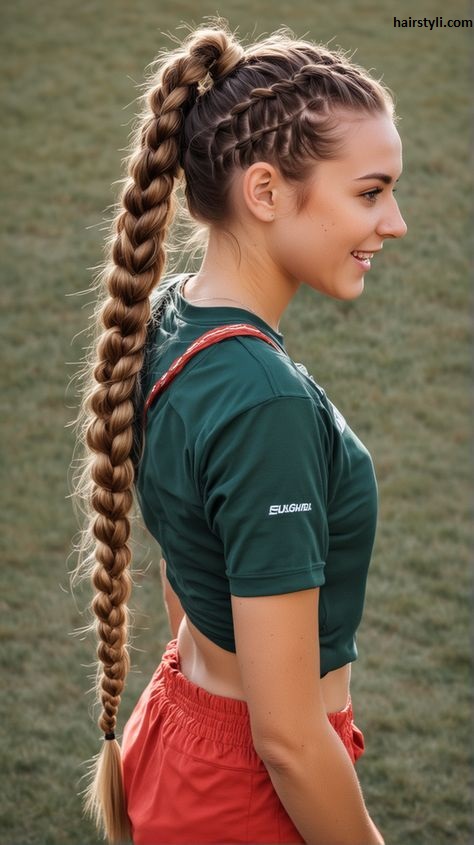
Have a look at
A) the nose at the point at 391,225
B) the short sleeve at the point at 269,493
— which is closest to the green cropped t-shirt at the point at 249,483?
the short sleeve at the point at 269,493

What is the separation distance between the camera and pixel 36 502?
4941 mm

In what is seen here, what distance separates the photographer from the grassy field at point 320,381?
→ 3.61 meters

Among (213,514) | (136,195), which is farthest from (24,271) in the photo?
(213,514)

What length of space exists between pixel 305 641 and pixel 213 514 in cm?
23

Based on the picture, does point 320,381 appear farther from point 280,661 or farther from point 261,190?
point 280,661

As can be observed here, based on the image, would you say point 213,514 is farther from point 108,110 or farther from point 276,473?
point 108,110

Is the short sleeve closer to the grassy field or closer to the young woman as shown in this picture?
the young woman

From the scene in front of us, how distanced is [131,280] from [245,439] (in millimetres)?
504

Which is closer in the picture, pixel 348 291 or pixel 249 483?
pixel 249 483

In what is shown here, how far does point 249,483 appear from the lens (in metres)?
1.47

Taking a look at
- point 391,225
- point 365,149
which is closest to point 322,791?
point 391,225

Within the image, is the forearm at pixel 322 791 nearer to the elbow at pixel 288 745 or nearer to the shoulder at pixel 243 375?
the elbow at pixel 288 745

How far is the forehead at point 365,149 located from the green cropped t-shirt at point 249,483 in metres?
0.28

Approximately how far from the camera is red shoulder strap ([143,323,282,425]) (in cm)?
158
